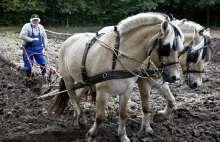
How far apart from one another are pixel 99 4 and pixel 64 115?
76.4 feet

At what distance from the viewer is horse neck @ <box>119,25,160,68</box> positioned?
409 centimetres

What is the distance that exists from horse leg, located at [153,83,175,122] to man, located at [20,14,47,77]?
11.7ft

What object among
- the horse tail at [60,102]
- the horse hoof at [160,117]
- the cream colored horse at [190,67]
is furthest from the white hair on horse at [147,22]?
the horse tail at [60,102]

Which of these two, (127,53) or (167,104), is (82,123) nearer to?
(167,104)

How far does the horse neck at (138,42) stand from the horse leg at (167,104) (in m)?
1.14

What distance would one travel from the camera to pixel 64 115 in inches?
236

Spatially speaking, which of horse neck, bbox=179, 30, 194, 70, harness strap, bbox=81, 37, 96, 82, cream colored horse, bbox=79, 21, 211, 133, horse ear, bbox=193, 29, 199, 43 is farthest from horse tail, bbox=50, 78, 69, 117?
horse ear, bbox=193, 29, 199, 43

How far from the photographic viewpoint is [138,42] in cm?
416

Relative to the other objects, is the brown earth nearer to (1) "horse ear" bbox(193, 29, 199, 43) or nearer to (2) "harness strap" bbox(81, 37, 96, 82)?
(2) "harness strap" bbox(81, 37, 96, 82)

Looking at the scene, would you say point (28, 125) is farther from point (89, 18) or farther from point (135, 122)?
point (89, 18)

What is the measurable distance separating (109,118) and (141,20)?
2085 mm

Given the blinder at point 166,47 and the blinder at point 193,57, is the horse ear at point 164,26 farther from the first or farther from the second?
the blinder at point 193,57

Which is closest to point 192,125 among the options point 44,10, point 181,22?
point 181,22

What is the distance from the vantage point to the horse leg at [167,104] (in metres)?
5.25
